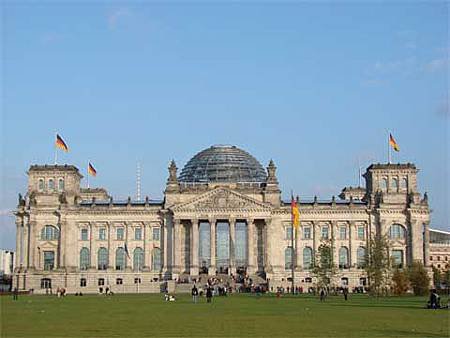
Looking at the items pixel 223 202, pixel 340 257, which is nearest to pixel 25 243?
pixel 223 202

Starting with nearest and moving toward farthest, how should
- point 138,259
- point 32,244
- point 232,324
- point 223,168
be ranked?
1. point 232,324
2. point 32,244
3. point 138,259
4. point 223,168

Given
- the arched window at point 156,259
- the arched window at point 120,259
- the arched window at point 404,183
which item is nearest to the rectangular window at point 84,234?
the arched window at point 120,259

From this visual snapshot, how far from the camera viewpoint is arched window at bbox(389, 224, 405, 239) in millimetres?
143500

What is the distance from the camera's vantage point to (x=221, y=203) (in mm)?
141375

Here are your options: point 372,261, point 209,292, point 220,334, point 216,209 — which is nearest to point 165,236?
point 216,209

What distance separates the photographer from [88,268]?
143625 millimetres

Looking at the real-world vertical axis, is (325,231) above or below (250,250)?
above

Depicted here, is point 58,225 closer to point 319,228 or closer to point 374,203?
point 319,228

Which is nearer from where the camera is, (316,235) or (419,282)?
(419,282)

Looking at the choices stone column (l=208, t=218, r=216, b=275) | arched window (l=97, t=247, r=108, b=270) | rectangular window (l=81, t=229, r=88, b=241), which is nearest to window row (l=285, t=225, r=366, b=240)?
stone column (l=208, t=218, r=216, b=275)

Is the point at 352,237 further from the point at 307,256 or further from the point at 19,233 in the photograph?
the point at 19,233

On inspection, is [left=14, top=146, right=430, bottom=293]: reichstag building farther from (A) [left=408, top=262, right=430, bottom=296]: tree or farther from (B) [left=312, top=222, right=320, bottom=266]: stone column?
(A) [left=408, top=262, right=430, bottom=296]: tree

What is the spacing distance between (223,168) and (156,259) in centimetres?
2145

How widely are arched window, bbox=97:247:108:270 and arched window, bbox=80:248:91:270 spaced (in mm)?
1744
